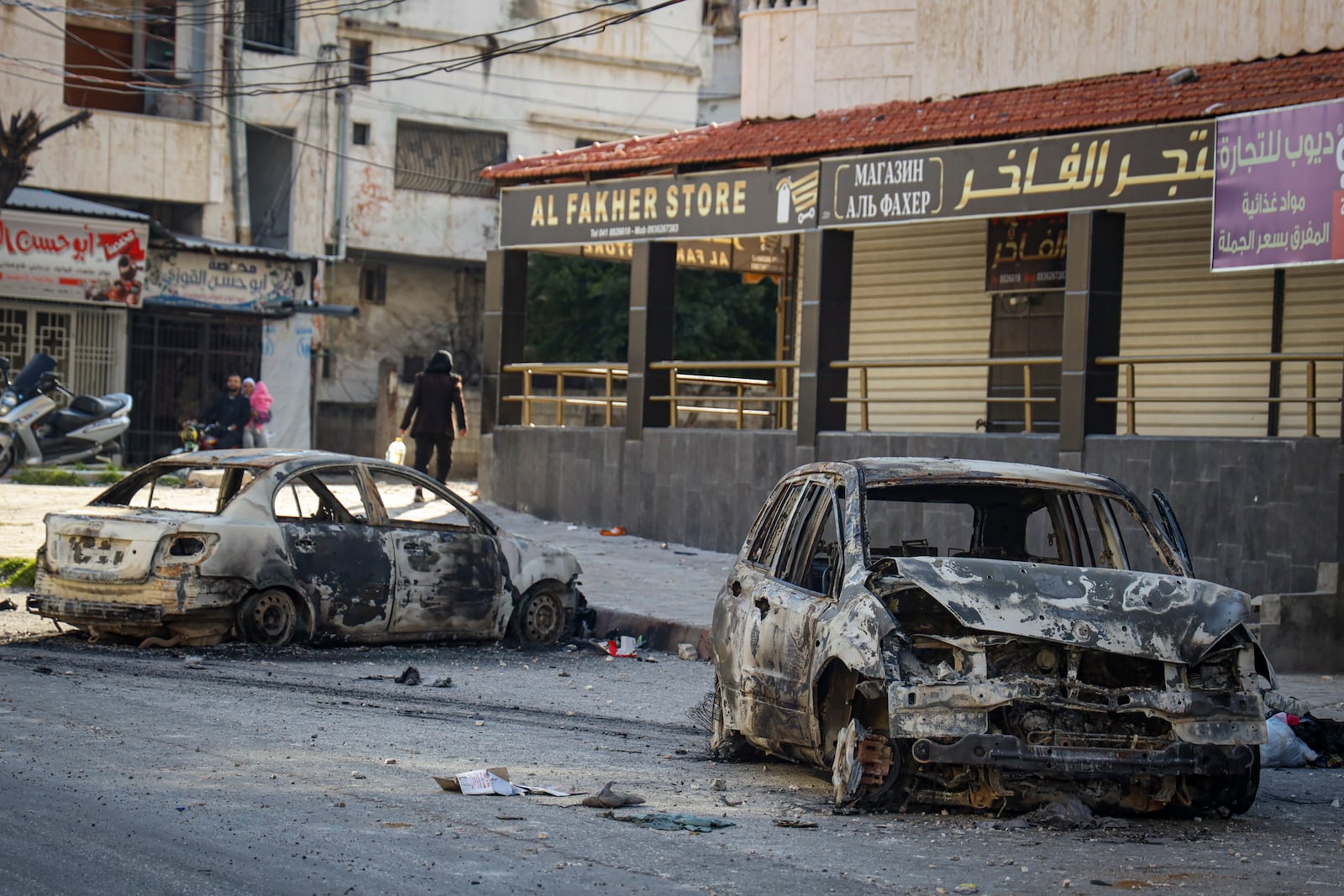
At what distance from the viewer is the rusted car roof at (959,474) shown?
788cm

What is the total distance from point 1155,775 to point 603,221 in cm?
1556

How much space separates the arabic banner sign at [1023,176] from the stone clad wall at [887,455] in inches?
92.6

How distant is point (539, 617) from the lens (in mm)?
13406

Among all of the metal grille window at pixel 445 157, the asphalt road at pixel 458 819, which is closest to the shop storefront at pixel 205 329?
the metal grille window at pixel 445 157

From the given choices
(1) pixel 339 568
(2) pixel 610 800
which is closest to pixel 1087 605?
(2) pixel 610 800

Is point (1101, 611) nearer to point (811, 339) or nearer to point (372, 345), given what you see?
point (811, 339)

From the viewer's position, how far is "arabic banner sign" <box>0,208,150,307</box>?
96.0 feet

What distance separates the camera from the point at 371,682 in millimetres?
10828

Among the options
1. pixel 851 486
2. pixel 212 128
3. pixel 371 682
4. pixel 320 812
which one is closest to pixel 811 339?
pixel 371 682

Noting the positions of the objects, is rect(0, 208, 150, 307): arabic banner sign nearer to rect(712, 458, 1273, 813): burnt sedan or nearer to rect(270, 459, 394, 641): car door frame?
rect(270, 459, 394, 641): car door frame

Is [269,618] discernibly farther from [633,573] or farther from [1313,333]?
[1313,333]

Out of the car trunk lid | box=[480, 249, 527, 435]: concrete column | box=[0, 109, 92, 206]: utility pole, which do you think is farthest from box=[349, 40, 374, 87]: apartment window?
the car trunk lid

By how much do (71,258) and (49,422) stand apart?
5.05 meters

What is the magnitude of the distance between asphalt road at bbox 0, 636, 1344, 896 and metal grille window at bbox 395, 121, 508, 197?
3006 centimetres
